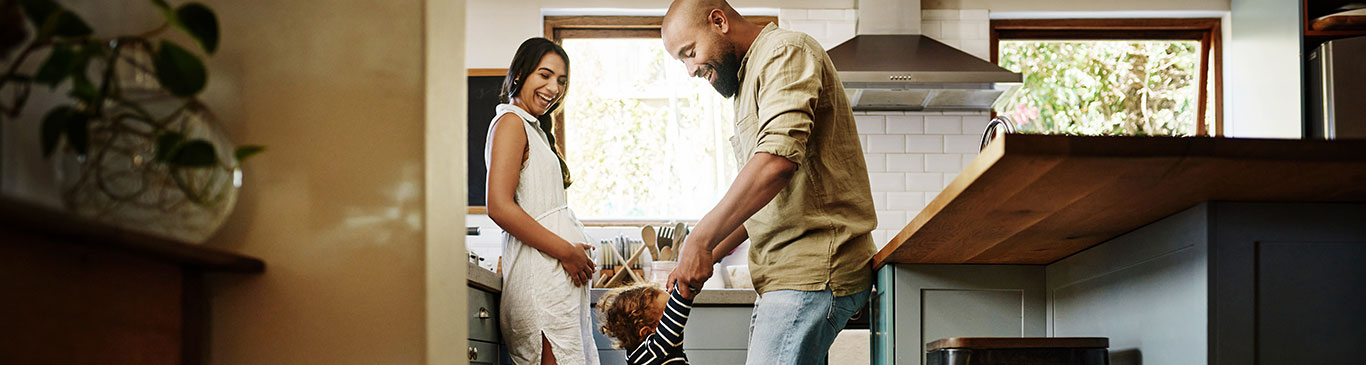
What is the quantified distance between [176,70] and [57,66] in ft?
0.38

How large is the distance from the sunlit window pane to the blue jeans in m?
2.15

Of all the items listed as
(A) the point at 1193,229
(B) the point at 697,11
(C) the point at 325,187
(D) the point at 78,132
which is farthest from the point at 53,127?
(B) the point at 697,11

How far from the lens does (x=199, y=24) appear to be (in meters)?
0.87

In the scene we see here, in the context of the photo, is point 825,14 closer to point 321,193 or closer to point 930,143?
point 930,143

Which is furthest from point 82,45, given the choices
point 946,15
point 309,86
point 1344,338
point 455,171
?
point 946,15

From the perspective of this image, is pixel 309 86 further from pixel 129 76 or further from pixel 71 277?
pixel 71 277

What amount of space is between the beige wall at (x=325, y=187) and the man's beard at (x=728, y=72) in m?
1.21

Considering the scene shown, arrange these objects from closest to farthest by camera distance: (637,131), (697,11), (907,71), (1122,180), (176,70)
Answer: (176,70), (1122,180), (697,11), (907,71), (637,131)

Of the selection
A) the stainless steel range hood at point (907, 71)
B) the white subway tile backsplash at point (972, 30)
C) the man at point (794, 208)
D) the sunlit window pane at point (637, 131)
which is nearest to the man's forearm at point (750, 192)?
the man at point (794, 208)

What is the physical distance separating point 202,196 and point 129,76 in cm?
12

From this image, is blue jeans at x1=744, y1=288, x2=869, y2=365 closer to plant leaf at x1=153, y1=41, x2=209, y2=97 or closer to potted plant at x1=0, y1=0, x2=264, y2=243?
potted plant at x1=0, y1=0, x2=264, y2=243

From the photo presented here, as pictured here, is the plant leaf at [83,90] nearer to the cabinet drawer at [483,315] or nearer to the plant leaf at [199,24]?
the plant leaf at [199,24]

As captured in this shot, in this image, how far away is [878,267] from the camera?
257 centimetres

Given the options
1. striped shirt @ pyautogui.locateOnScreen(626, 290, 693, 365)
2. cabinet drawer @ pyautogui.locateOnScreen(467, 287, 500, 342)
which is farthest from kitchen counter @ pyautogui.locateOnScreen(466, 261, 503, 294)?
striped shirt @ pyautogui.locateOnScreen(626, 290, 693, 365)
